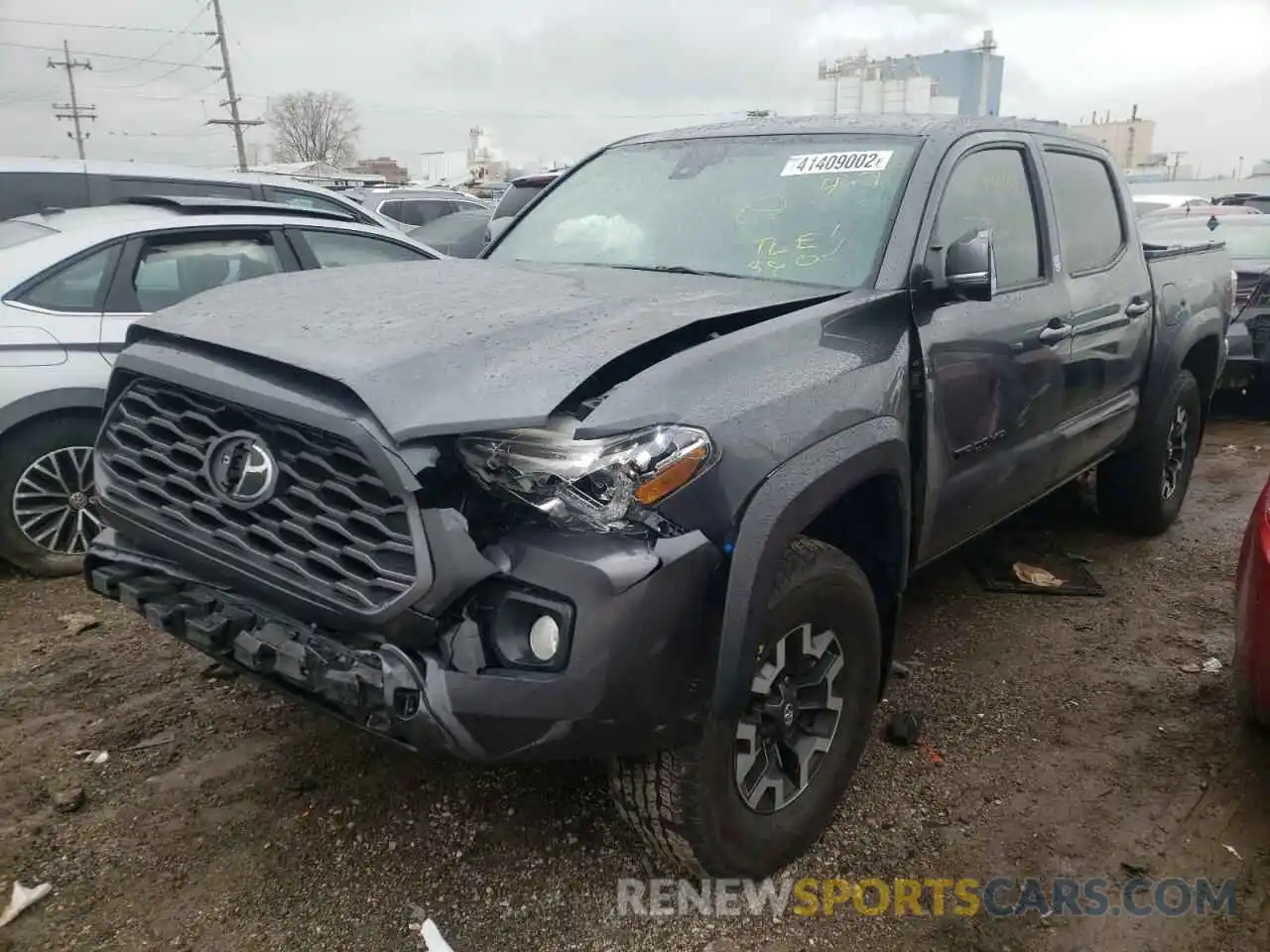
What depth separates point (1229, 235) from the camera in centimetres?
896

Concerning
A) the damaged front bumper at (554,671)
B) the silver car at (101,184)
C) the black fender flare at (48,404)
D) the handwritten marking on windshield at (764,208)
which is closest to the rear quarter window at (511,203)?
the handwritten marking on windshield at (764,208)

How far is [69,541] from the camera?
437cm

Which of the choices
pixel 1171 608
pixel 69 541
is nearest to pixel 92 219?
→ pixel 69 541

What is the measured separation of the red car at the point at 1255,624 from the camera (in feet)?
8.40

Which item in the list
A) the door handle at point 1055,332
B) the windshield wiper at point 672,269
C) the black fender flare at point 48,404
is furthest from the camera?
the black fender flare at point 48,404

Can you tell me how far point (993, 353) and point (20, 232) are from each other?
438cm

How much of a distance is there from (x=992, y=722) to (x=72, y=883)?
2773 mm

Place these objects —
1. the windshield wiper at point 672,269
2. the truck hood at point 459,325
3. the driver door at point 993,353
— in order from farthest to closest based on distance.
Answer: the windshield wiper at point 672,269 < the driver door at point 993,353 < the truck hood at point 459,325

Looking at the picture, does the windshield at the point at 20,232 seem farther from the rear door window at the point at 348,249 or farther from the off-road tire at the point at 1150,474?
the off-road tire at the point at 1150,474

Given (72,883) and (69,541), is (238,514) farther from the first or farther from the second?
(69,541)

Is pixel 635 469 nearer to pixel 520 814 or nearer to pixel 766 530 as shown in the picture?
pixel 766 530

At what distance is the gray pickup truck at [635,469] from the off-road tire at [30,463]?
1.94 m

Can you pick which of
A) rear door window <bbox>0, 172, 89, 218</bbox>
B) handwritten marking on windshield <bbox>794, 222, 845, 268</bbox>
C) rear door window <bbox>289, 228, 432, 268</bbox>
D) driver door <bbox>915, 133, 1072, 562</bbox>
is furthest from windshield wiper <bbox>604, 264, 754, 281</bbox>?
rear door window <bbox>0, 172, 89, 218</bbox>

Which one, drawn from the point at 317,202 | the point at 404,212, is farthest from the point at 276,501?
the point at 404,212
